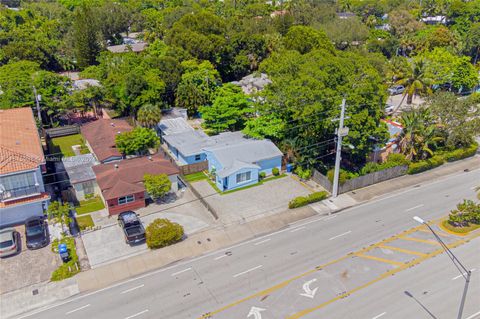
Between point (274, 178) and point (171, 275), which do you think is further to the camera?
point (274, 178)

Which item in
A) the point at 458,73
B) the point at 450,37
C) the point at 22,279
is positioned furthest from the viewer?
the point at 450,37

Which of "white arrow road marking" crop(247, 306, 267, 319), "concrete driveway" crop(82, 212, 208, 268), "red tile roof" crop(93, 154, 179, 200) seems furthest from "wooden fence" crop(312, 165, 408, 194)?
"white arrow road marking" crop(247, 306, 267, 319)

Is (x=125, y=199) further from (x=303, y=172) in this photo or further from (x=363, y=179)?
(x=363, y=179)

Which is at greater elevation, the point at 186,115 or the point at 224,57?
the point at 224,57

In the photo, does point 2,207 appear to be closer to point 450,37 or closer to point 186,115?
point 186,115

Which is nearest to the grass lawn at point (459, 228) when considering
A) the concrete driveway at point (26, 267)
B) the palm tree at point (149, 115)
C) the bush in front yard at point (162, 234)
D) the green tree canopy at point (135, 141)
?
the bush in front yard at point (162, 234)

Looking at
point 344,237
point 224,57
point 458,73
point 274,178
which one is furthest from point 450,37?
point 344,237

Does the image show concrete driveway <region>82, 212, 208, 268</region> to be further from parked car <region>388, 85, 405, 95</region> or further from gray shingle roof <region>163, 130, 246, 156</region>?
parked car <region>388, 85, 405, 95</region>

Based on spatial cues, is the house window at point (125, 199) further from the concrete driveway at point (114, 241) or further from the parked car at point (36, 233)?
the parked car at point (36, 233)
